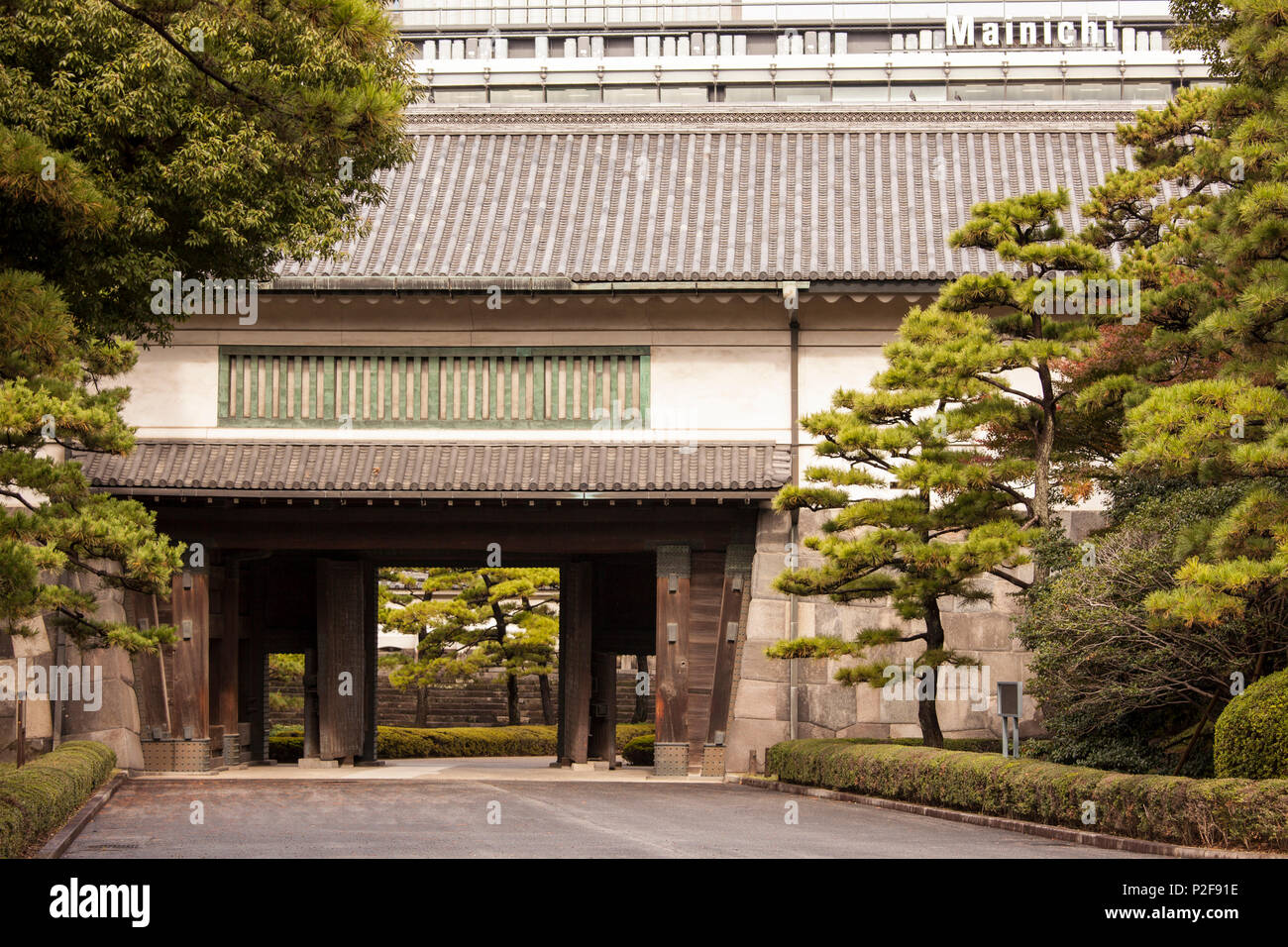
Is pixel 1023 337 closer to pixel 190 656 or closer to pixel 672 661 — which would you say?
pixel 672 661

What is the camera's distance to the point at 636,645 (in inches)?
1147

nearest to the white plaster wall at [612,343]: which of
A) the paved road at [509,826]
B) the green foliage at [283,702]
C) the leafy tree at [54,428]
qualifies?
the leafy tree at [54,428]

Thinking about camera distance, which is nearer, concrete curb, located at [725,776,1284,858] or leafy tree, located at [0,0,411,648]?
leafy tree, located at [0,0,411,648]

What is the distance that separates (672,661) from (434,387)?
5.59m

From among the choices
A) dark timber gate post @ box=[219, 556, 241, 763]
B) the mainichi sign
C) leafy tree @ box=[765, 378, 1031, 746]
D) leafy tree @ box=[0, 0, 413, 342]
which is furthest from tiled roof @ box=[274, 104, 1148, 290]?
the mainichi sign

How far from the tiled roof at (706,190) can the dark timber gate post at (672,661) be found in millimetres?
4386

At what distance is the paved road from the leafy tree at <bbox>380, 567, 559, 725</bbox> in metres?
16.4

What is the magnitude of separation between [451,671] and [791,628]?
16.3 meters

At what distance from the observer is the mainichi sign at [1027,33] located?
49.6m

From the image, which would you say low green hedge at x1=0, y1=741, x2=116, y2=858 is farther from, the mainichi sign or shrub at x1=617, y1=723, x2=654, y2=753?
the mainichi sign

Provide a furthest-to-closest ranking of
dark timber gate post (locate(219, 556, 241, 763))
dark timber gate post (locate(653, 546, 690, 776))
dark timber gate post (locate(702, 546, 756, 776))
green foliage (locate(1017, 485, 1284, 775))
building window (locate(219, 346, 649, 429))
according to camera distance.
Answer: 1. dark timber gate post (locate(219, 556, 241, 763))
2. building window (locate(219, 346, 649, 429))
3. dark timber gate post (locate(702, 546, 756, 776))
4. dark timber gate post (locate(653, 546, 690, 776))
5. green foliage (locate(1017, 485, 1284, 775))

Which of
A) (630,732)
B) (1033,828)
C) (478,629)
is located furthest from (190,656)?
(630,732)

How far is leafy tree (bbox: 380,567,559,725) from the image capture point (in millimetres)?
36781
